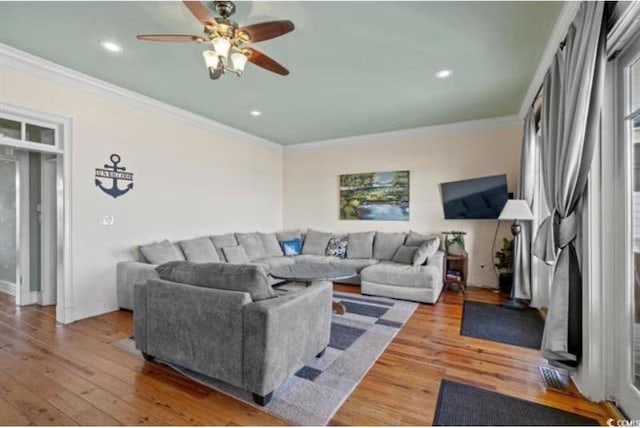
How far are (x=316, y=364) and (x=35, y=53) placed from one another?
3.93 m

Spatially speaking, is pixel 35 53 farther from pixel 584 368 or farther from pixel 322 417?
pixel 584 368

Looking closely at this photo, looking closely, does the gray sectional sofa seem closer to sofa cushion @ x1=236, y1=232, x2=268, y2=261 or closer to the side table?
sofa cushion @ x1=236, y1=232, x2=268, y2=261

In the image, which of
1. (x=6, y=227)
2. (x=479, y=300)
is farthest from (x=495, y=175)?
(x=6, y=227)

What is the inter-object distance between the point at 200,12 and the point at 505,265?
196 inches

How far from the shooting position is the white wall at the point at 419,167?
4859 millimetres

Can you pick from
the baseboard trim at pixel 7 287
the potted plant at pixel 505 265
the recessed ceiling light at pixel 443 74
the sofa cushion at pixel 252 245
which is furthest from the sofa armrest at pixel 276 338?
the baseboard trim at pixel 7 287

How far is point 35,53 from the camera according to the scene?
287 centimetres

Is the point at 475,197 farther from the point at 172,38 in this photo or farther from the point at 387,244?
the point at 172,38

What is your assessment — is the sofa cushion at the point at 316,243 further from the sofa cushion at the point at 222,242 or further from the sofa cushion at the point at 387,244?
the sofa cushion at the point at 222,242

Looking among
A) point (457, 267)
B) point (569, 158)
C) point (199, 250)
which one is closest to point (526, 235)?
point (457, 267)

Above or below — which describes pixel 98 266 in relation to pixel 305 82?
below

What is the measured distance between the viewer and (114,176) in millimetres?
3727

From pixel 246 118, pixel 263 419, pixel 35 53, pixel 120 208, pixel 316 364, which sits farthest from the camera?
pixel 246 118

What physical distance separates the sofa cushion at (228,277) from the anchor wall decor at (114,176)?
7.12 ft
